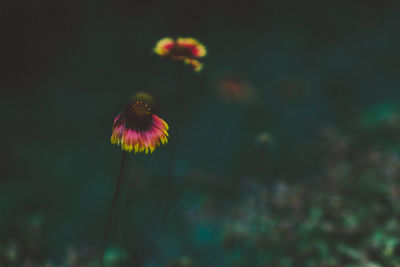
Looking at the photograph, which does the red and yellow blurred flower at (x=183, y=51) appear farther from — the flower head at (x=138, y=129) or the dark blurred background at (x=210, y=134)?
the flower head at (x=138, y=129)

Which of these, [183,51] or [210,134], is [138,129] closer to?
[183,51]

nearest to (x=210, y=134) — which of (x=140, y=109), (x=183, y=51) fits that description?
(x=183, y=51)

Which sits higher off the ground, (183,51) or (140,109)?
(183,51)

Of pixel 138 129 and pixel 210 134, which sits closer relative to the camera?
pixel 138 129

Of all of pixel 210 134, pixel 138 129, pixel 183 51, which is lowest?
pixel 138 129

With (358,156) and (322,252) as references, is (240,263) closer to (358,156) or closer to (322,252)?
(322,252)

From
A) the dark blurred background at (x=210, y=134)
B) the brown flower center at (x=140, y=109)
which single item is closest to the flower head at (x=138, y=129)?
the brown flower center at (x=140, y=109)

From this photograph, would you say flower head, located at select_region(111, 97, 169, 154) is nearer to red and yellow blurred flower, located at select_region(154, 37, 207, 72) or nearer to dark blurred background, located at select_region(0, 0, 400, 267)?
Result: red and yellow blurred flower, located at select_region(154, 37, 207, 72)

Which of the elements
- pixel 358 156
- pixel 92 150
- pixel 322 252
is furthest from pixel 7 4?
pixel 358 156
